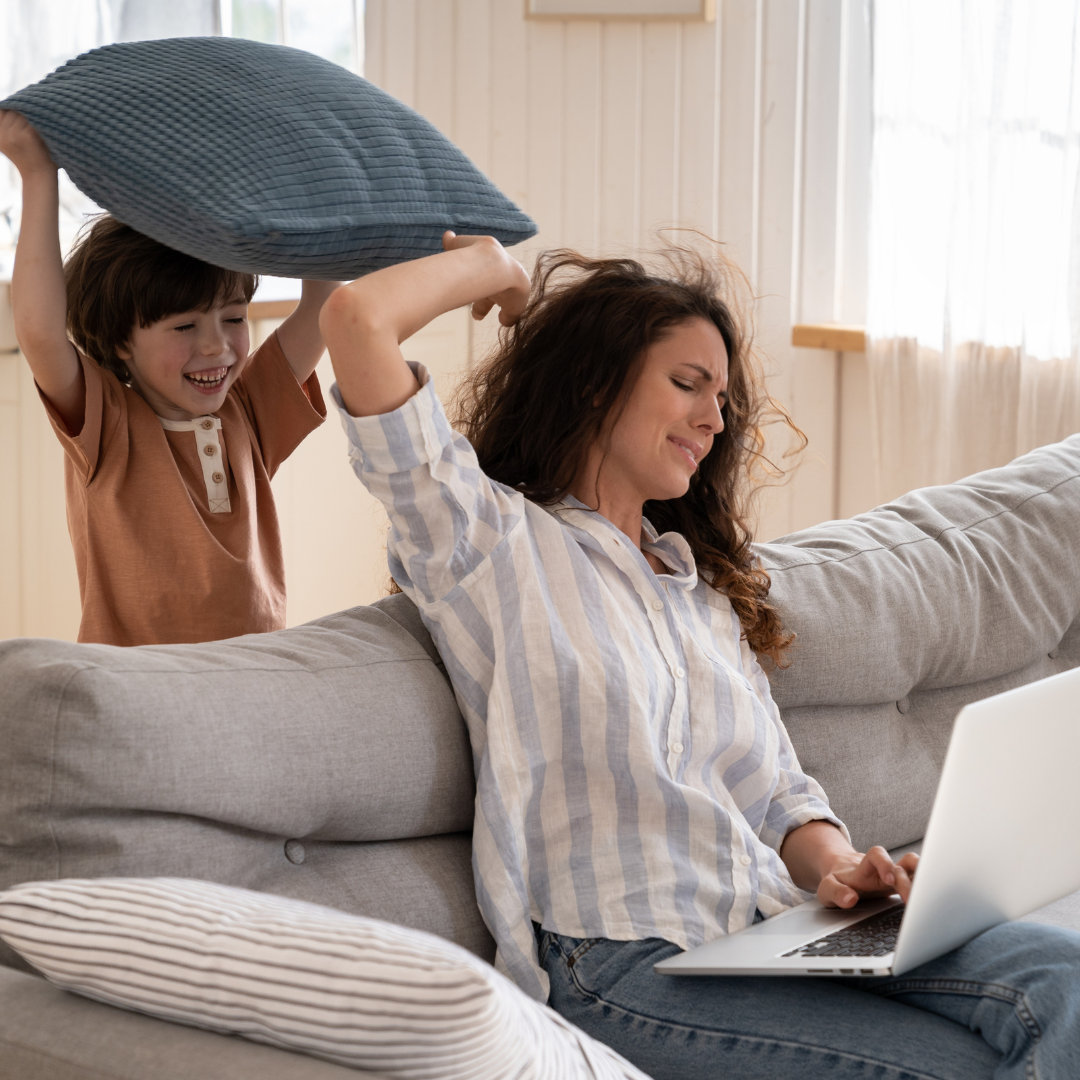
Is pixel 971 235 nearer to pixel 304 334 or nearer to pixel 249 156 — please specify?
pixel 304 334

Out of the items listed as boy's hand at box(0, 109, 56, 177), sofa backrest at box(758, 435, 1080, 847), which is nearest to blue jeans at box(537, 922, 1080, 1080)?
sofa backrest at box(758, 435, 1080, 847)

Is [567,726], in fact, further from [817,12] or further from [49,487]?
[817,12]

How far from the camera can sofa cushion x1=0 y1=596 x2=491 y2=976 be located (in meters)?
1.04

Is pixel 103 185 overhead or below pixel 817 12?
below

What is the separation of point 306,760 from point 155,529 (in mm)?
505

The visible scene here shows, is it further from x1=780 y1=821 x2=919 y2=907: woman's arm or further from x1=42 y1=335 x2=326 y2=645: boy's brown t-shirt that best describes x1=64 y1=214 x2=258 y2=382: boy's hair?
x1=780 y1=821 x2=919 y2=907: woman's arm

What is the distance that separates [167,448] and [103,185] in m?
0.35

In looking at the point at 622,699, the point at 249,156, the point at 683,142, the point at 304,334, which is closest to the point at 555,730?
the point at 622,699

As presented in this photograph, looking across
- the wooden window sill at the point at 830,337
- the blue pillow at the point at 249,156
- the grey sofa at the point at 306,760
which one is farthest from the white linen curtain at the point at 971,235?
the blue pillow at the point at 249,156

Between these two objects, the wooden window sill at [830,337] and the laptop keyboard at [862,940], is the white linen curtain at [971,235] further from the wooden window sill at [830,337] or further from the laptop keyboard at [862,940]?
the laptop keyboard at [862,940]

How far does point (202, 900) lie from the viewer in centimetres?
90

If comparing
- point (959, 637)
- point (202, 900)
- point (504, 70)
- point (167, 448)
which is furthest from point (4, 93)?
point (202, 900)

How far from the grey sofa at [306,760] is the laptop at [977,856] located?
0.14 ft

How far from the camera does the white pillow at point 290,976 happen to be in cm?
80
